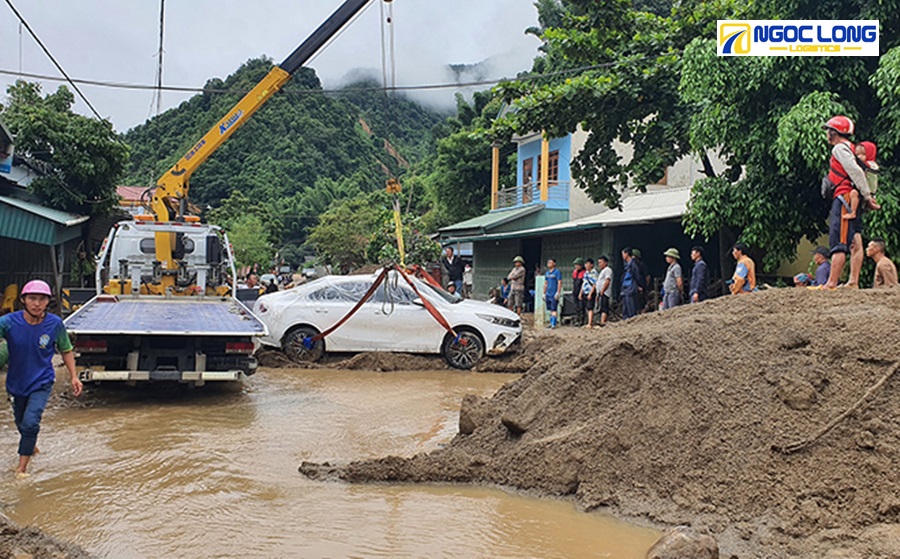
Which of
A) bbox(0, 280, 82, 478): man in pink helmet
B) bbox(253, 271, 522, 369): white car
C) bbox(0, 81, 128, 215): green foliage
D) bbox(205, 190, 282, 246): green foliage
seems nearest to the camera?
bbox(0, 280, 82, 478): man in pink helmet

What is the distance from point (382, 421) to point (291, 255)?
56.4 metres

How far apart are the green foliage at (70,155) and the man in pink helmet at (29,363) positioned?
13.2 metres

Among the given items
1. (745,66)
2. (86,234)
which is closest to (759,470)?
(745,66)

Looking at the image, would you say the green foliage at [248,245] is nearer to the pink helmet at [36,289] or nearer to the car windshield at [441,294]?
the car windshield at [441,294]

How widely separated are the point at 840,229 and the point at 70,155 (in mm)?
16835

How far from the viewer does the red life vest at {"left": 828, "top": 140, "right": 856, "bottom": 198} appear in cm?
723

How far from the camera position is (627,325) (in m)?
7.30

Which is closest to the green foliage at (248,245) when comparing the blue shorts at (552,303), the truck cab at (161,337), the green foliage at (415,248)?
the green foliage at (415,248)

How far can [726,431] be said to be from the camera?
15.9 feet

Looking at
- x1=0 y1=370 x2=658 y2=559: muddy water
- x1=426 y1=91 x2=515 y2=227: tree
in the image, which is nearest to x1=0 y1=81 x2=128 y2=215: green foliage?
x1=0 y1=370 x2=658 y2=559: muddy water

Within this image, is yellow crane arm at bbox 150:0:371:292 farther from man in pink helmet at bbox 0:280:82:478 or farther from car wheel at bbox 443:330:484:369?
man in pink helmet at bbox 0:280:82:478

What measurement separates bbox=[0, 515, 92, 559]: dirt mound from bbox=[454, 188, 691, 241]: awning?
13.1 metres

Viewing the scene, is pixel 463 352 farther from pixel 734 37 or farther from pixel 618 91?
pixel 734 37

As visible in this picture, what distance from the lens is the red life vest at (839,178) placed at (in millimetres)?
7227
